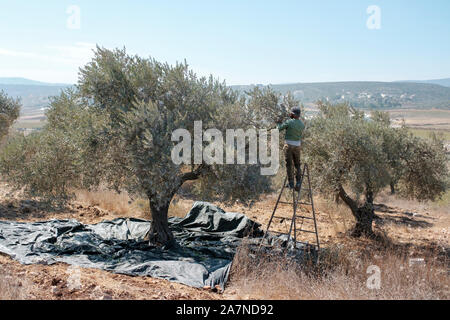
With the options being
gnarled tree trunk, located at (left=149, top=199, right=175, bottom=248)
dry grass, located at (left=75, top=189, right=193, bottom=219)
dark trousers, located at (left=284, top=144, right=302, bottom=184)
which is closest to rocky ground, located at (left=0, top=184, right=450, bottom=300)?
dry grass, located at (left=75, top=189, right=193, bottom=219)

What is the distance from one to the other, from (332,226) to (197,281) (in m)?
9.43

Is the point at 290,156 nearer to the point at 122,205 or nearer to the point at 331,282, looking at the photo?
the point at 331,282

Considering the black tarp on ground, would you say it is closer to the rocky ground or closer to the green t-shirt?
the rocky ground

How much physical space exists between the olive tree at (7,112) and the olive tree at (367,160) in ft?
48.6

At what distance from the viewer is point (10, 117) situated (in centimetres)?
1734

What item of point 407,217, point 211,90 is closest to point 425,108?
point 407,217

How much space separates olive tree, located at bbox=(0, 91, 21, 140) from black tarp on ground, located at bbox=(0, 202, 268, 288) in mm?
7489

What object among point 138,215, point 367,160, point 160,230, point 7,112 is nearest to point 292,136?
point 367,160

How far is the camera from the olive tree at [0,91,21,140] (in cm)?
1638

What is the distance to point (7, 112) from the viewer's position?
17.3 m

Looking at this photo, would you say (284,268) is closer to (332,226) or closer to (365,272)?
(365,272)

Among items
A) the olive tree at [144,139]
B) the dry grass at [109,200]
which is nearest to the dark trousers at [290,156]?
the olive tree at [144,139]

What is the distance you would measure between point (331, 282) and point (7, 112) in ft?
58.8
